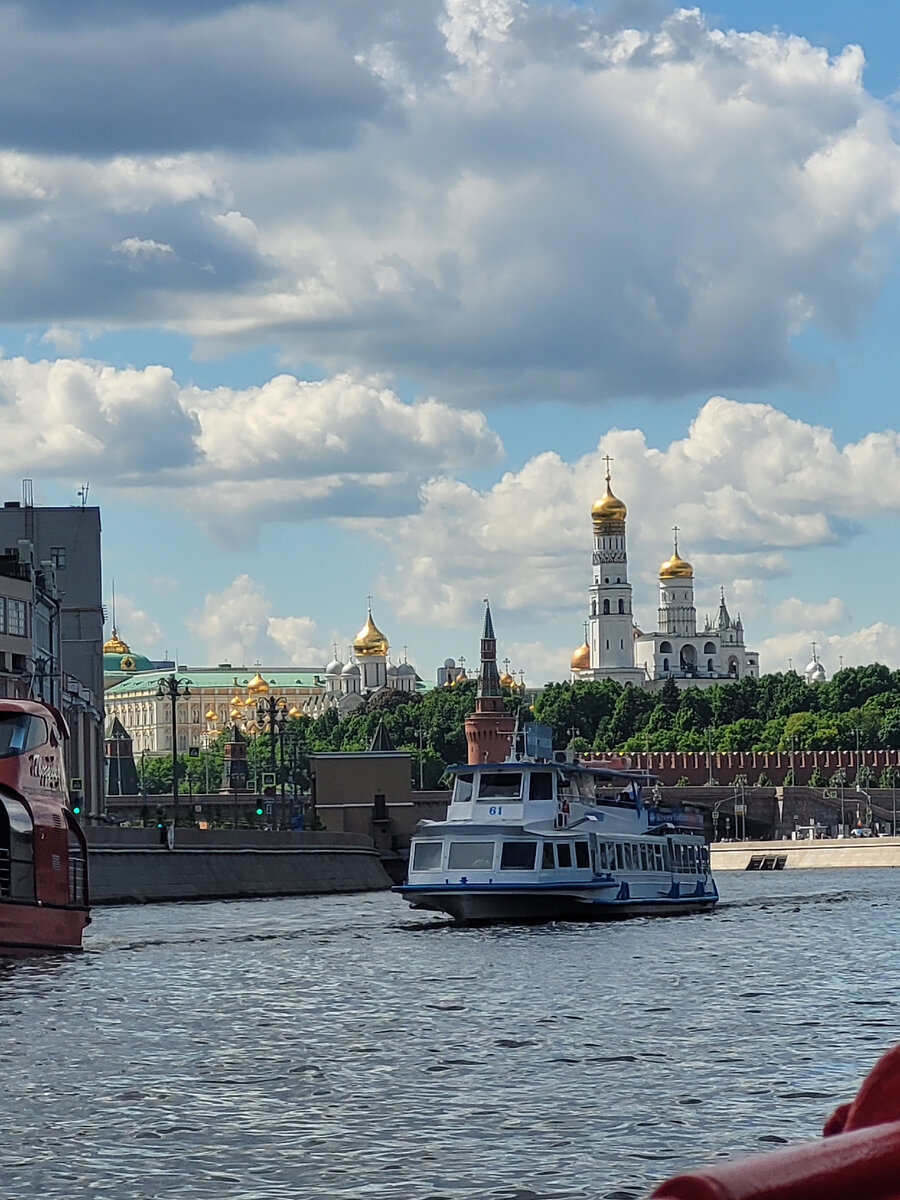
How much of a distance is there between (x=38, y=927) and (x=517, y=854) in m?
17.8

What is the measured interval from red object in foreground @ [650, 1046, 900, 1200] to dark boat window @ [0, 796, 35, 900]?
31.7 meters

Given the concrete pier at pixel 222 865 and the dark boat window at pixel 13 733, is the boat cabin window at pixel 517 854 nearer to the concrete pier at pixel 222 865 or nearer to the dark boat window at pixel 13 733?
the concrete pier at pixel 222 865

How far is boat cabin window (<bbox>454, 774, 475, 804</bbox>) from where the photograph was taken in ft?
189

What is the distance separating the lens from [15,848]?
126 ft

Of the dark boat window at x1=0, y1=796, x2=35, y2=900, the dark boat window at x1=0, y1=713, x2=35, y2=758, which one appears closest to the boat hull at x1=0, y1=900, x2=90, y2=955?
the dark boat window at x1=0, y1=796, x2=35, y2=900

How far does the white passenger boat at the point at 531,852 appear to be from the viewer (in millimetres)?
54906

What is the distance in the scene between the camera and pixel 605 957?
4412 centimetres

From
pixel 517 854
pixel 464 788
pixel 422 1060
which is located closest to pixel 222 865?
pixel 464 788

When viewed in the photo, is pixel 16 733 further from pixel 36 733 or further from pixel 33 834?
pixel 33 834

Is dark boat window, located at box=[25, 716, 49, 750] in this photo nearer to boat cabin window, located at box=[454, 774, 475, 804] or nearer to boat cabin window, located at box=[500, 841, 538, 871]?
boat cabin window, located at box=[500, 841, 538, 871]

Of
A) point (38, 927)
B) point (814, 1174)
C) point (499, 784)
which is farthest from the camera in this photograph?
point (499, 784)

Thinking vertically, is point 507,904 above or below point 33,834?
below

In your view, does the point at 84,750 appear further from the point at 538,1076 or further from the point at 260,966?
the point at 538,1076

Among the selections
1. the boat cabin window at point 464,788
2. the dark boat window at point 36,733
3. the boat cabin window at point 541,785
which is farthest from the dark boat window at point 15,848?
the boat cabin window at point 541,785
